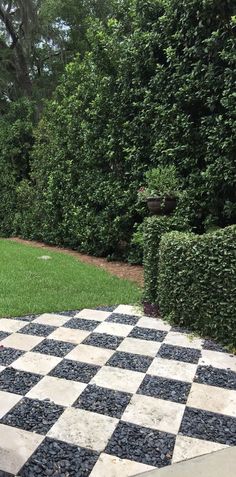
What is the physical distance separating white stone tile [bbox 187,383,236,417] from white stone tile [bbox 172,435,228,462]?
1.03 feet

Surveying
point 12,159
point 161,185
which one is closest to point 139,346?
point 161,185

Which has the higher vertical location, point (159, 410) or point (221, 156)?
point (221, 156)

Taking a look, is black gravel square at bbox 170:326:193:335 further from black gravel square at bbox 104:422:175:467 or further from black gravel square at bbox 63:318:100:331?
black gravel square at bbox 104:422:175:467

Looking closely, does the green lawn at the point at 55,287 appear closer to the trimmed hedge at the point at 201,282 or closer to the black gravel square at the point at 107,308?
the black gravel square at the point at 107,308

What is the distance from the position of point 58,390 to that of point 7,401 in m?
0.32

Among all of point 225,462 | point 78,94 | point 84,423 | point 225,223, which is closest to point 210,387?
point 225,462

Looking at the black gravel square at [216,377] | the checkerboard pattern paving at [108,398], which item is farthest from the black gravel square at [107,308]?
the black gravel square at [216,377]

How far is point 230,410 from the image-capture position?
238cm

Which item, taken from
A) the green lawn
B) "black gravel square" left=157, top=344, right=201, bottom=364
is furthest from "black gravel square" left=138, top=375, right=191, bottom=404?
the green lawn

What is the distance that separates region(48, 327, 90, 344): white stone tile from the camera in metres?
3.45

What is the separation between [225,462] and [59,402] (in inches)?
39.7

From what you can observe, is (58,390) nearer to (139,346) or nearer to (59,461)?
(59,461)

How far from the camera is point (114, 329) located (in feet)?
12.2

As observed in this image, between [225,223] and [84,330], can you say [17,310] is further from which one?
[225,223]
